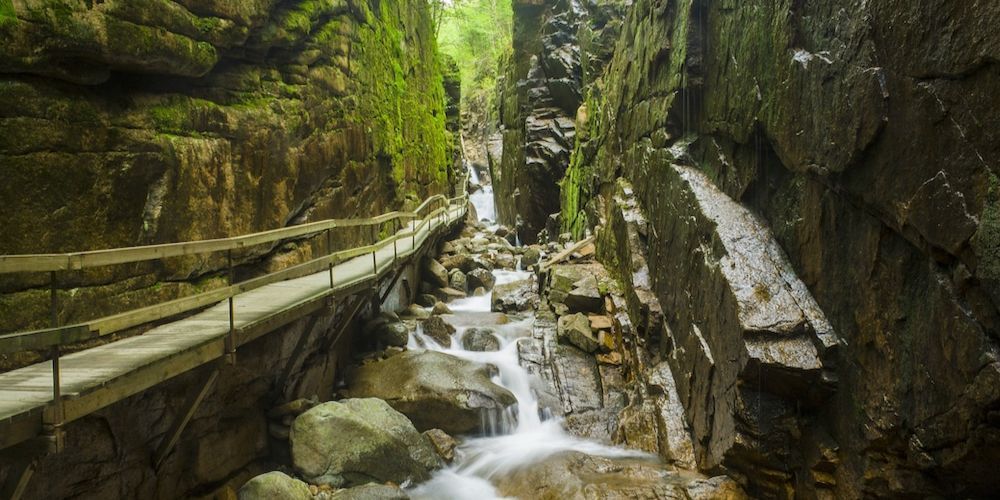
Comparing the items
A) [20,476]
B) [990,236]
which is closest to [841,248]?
[990,236]

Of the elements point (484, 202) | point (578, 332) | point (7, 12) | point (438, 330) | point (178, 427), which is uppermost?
point (7, 12)

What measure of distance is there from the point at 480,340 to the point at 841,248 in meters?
7.37

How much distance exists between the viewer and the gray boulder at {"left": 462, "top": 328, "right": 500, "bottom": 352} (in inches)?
433

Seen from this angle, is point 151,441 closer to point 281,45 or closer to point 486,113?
point 281,45

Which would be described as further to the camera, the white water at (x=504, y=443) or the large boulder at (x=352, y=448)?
the white water at (x=504, y=443)

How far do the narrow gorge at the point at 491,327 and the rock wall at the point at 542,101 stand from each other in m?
11.4

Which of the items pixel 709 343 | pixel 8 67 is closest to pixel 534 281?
pixel 709 343

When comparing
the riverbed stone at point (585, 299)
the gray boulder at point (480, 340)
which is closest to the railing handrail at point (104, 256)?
the gray boulder at point (480, 340)

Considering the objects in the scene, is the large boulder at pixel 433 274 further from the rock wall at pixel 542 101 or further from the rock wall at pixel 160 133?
the rock wall at pixel 542 101

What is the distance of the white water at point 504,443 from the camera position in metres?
7.01

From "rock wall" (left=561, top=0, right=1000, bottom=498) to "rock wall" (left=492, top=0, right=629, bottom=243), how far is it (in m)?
13.8

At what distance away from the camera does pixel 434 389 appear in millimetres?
8438

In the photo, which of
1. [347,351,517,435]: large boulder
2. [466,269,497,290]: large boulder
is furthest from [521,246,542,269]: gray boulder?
[347,351,517,435]: large boulder

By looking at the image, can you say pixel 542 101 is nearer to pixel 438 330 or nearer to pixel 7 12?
pixel 438 330
